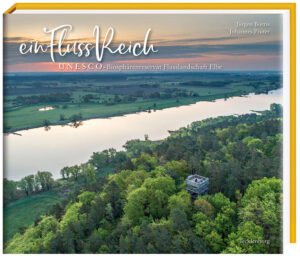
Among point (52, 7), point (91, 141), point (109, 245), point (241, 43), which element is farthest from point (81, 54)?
point (91, 141)

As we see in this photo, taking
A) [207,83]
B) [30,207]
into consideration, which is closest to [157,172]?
[207,83]

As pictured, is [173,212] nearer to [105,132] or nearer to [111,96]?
[105,132]

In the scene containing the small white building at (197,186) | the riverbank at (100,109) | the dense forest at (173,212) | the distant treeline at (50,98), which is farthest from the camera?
the riverbank at (100,109)

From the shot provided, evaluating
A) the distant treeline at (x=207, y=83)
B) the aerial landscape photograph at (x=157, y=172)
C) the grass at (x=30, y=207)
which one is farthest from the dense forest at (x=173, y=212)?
the distant treeline at (x=207, y=83)

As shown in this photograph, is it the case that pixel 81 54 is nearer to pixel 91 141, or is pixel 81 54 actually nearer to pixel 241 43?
pixel 241 43

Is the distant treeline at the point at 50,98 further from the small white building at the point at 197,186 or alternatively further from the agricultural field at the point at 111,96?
the small white building at the point at 197,186

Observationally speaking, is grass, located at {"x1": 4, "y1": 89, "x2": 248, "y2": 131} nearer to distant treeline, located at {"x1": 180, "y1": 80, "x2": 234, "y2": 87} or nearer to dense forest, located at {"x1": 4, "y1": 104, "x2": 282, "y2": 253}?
distant treeline, located at {"x1": 180, "y1": 80, "x2": 234, "y2": 87}

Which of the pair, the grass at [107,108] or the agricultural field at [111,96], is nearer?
the agricultural field at [111,96]

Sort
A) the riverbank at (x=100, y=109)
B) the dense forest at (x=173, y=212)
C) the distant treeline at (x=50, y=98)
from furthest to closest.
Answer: the riverbank at (x=100, y=109) → the distant treeline at (x=50, y=98) → the dense forest at (x=173, y=212)
